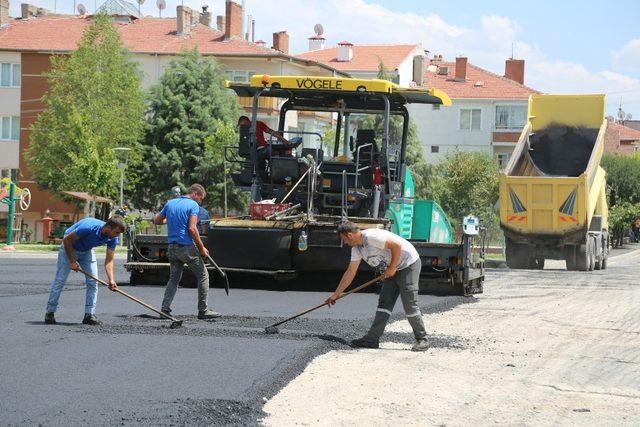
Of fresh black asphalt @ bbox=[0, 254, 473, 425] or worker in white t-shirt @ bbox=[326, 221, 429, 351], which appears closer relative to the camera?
fresh black asphalt @ bbox=[0, 254, 473, 425]

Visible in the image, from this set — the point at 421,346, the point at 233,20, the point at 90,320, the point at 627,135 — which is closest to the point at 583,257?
the point at 421,346

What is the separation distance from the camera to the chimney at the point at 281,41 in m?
69.1

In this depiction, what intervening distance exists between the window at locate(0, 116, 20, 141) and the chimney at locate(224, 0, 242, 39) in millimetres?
11696

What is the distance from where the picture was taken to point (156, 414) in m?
7.58

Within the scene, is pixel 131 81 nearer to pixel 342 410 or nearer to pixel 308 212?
pixel 308 212

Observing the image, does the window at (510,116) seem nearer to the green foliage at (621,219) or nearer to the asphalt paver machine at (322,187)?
the green foliage at (621,219)

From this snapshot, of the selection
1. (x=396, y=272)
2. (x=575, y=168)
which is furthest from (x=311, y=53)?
(x=396, y=272)

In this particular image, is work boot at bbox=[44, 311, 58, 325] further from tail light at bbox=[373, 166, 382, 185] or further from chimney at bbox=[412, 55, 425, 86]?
chimney at bbox=[412, 55, 425, 86]

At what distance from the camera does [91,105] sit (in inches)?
1965

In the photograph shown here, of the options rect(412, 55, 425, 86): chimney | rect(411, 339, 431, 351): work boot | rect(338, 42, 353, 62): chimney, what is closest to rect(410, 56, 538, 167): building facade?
rect(412, 55, 425, 86): chimney

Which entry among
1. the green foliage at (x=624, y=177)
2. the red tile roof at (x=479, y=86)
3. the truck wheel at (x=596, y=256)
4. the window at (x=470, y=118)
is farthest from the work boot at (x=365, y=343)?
the window at (x=470, y=118)

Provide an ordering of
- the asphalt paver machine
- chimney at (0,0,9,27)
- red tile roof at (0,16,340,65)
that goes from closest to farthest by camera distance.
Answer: the asphalt paver machine, red tile roof at (0,16,340,65), chimney at (0,0,9,27)

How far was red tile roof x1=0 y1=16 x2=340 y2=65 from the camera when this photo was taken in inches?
2349

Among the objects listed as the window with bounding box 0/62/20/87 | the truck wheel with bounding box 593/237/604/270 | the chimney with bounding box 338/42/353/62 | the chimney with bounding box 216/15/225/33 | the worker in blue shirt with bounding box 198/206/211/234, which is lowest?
the truck wheel with bounding box 593/237/604/270
